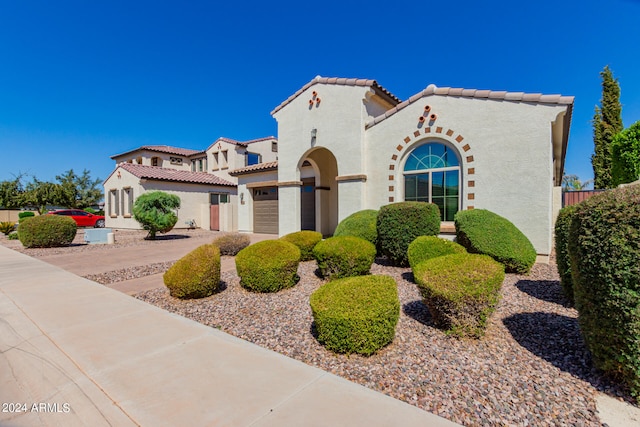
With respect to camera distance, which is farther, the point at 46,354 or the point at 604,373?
the point at 46,354

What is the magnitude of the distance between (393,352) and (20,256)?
45.3 ft

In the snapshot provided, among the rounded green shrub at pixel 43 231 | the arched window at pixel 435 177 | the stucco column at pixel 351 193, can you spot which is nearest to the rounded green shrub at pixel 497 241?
the arched window at pixel 435 177

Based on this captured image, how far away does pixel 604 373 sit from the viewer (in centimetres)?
285

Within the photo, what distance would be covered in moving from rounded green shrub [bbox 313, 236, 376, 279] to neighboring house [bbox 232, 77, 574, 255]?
4.28m

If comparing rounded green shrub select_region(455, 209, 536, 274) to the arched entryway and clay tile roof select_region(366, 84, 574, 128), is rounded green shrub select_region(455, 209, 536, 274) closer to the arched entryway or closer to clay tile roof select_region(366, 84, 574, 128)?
clay tile roof select_region(366, 84, 574, 128)

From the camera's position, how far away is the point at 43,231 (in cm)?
1283

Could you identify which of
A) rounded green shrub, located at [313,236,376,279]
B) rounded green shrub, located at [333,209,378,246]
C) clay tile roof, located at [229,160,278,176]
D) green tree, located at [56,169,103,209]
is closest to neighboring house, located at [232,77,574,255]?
rounded green shrub, located at [333,209,378,246]

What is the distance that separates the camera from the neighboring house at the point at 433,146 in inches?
326

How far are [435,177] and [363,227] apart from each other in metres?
3.47

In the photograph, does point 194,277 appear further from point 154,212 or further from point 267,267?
point 154,212

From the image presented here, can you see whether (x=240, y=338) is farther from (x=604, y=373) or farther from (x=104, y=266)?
(x=104, y=266)

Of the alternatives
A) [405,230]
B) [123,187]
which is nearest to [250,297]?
[405,230]

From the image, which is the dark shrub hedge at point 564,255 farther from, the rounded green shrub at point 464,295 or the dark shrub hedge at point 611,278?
the dark shrub hedge at point 611,278

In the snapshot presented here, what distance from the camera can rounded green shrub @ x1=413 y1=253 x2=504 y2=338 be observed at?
3691mm
